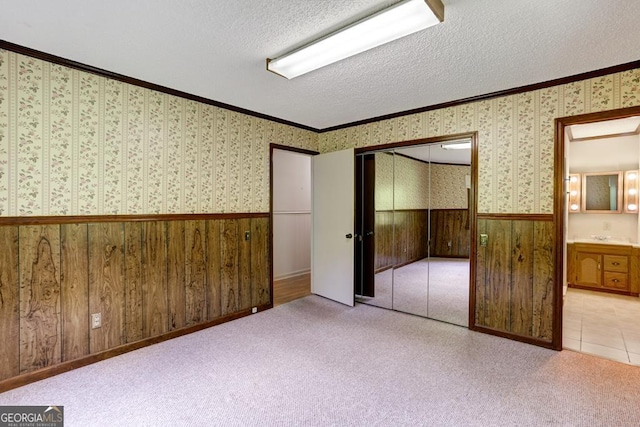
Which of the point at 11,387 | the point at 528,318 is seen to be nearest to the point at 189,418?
the point at 11,387

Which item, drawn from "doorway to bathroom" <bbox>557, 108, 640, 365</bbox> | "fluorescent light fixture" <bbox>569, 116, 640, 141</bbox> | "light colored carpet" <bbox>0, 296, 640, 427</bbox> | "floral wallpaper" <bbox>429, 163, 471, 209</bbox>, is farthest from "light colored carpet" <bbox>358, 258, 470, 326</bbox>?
"fluorescent light fixture" <bbox>569, 116, 640, 141</bbox>

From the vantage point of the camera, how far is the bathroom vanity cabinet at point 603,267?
4.27 m

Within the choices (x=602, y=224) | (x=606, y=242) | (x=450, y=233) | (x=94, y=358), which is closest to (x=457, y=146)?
(x=450, y=233)

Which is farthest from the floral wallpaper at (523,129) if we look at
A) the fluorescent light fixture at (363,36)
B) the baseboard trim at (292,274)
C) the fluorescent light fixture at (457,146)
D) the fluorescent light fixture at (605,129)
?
the baseboard trim at (292,274)

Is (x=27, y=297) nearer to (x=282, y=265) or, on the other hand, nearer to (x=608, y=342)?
(x=282, y=265)

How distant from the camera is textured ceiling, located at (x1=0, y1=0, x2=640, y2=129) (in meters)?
1.77

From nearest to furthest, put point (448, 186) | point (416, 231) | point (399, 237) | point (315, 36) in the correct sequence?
point (315, 36) < point (448, 186) < point (416, 231) < point (399, 237)

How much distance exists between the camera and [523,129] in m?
2.90

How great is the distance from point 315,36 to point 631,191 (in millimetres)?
5239

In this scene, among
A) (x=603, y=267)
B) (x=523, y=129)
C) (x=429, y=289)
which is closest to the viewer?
(x=523, y=129)

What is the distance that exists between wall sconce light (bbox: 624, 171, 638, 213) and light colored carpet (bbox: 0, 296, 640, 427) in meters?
3.23

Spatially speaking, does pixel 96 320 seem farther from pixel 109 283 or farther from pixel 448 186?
pixel 448 186

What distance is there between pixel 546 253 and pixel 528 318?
624 mm

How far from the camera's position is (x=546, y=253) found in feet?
9.18
